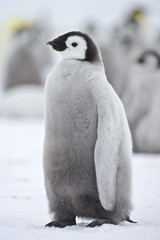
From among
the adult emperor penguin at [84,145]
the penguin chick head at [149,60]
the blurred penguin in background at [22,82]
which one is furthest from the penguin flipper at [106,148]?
the blurred penguin in background at [22,82]

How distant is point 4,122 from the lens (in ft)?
34.9

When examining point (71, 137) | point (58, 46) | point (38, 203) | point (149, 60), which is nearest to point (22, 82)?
point (149, 60)

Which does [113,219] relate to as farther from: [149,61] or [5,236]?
[149,61]

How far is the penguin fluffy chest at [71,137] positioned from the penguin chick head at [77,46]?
122mm

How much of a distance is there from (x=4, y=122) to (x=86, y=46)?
7119 millimetres

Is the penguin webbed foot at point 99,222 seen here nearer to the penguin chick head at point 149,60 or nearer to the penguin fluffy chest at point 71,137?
the penguin fluffy chest at point 71,137

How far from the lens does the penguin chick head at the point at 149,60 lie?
7.01m

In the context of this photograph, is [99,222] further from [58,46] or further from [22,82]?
[22,82]

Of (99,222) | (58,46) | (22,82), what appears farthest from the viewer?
(22,82)

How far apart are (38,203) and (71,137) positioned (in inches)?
36.6

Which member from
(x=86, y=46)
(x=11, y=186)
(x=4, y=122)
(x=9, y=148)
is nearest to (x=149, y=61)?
(x=9, y=148)

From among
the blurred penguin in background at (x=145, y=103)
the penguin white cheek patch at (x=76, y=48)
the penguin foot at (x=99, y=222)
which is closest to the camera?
the penguin foot at (x=99, y=222)

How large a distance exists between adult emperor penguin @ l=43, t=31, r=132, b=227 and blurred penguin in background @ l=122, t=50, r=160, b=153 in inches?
123

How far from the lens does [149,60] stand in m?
7.06
